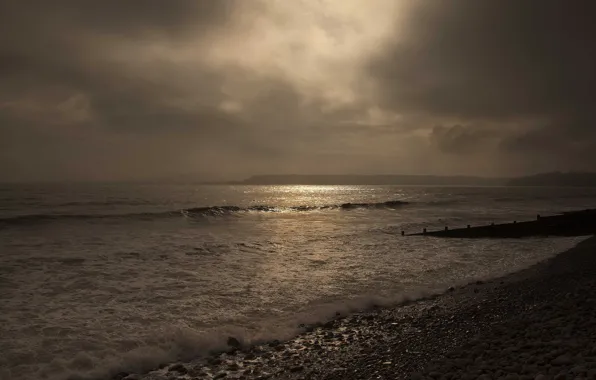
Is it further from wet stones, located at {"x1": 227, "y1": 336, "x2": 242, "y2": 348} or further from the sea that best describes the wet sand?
the sea

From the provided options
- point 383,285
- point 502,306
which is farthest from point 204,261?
point 502,306

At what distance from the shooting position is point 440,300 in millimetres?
12445

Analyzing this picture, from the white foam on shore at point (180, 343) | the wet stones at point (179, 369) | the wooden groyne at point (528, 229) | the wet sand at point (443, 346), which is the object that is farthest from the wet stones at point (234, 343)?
the wooden groyne at point (528, 229)

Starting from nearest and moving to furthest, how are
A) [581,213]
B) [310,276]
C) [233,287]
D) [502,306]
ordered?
[502,306]
[233,287]
[310,276]
[581,213]

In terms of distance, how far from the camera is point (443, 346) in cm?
807

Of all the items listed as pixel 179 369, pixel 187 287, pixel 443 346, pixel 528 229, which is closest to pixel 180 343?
pixel 179 369

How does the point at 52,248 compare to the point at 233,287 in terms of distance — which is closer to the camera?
the point at 233,287

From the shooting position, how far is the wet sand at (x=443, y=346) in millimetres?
6352

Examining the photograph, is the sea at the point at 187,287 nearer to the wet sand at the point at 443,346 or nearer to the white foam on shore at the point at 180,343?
the white foam on shore at the point at 180,343

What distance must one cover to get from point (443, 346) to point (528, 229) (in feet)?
110

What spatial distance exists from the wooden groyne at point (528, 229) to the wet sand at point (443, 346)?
72.8ft

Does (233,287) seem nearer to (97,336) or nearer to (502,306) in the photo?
(97,336)

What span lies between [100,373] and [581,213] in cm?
5028

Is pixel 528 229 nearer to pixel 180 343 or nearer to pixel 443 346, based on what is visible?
pixel 443 346
